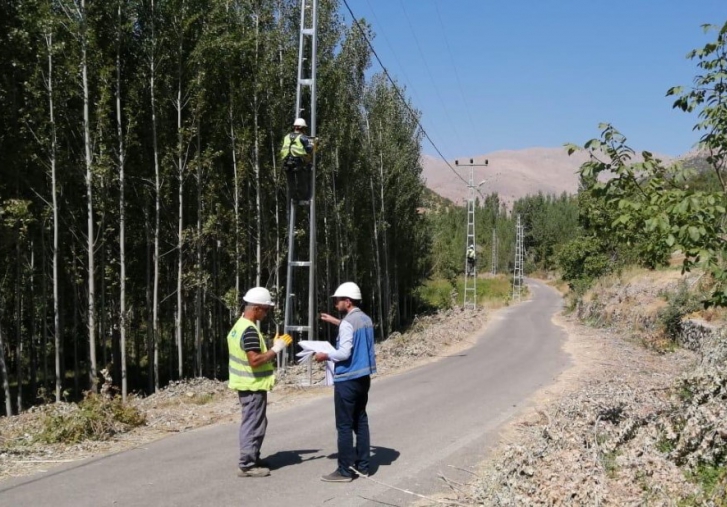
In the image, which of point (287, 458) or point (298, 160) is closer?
point (287, 458)

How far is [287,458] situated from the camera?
7.27 m

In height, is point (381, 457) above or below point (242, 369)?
below

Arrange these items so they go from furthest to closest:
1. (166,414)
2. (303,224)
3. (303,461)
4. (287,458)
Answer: (303,224) → (166,414) → (287,458) → (303,461)

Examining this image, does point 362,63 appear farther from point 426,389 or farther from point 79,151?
point 426,389

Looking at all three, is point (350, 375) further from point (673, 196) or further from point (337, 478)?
point (673, 196)

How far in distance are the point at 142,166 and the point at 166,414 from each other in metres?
10.5

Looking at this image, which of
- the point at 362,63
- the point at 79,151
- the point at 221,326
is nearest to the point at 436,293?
the point at 362,63

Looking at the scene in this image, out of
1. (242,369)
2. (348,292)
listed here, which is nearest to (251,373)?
(242,369)

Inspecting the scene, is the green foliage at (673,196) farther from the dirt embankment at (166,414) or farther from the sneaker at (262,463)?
the dirt embankment at (166,414)

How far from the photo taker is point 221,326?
24.2 metres

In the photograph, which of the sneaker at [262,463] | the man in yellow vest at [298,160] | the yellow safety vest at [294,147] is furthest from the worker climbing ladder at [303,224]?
the sneaker at [262,463]

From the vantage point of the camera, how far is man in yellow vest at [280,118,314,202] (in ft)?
41.5

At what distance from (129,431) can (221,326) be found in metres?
15.8

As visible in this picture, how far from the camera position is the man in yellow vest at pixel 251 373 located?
6.28 metres
